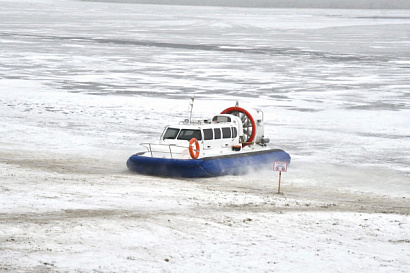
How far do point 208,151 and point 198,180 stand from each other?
135cm

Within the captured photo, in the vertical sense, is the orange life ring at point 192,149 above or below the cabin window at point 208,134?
below

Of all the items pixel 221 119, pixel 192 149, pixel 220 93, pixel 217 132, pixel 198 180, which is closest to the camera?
pixel 198 180

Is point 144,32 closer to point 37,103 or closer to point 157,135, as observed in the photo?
point 37,103

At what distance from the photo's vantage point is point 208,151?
20.0 m

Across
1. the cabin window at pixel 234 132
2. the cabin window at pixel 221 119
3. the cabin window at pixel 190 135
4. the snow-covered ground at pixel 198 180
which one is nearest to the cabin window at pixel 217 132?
the cabin window at pixel 234 132

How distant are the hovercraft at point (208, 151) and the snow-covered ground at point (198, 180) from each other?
0.42 meters

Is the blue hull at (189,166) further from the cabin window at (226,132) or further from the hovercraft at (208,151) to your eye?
the cabin window at (226,132)

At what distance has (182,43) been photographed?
65.4m

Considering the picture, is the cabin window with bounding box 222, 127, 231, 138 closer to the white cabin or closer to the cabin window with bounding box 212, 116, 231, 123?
the white cabin

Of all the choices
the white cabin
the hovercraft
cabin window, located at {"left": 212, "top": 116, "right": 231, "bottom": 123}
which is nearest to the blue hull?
the hovercraft

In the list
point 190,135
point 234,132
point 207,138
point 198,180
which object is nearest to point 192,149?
point 190,135

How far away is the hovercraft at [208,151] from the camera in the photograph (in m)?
19.0

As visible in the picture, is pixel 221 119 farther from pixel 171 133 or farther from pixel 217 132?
pixel 171 133

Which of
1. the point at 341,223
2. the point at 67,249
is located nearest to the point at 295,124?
the point at 341,223
